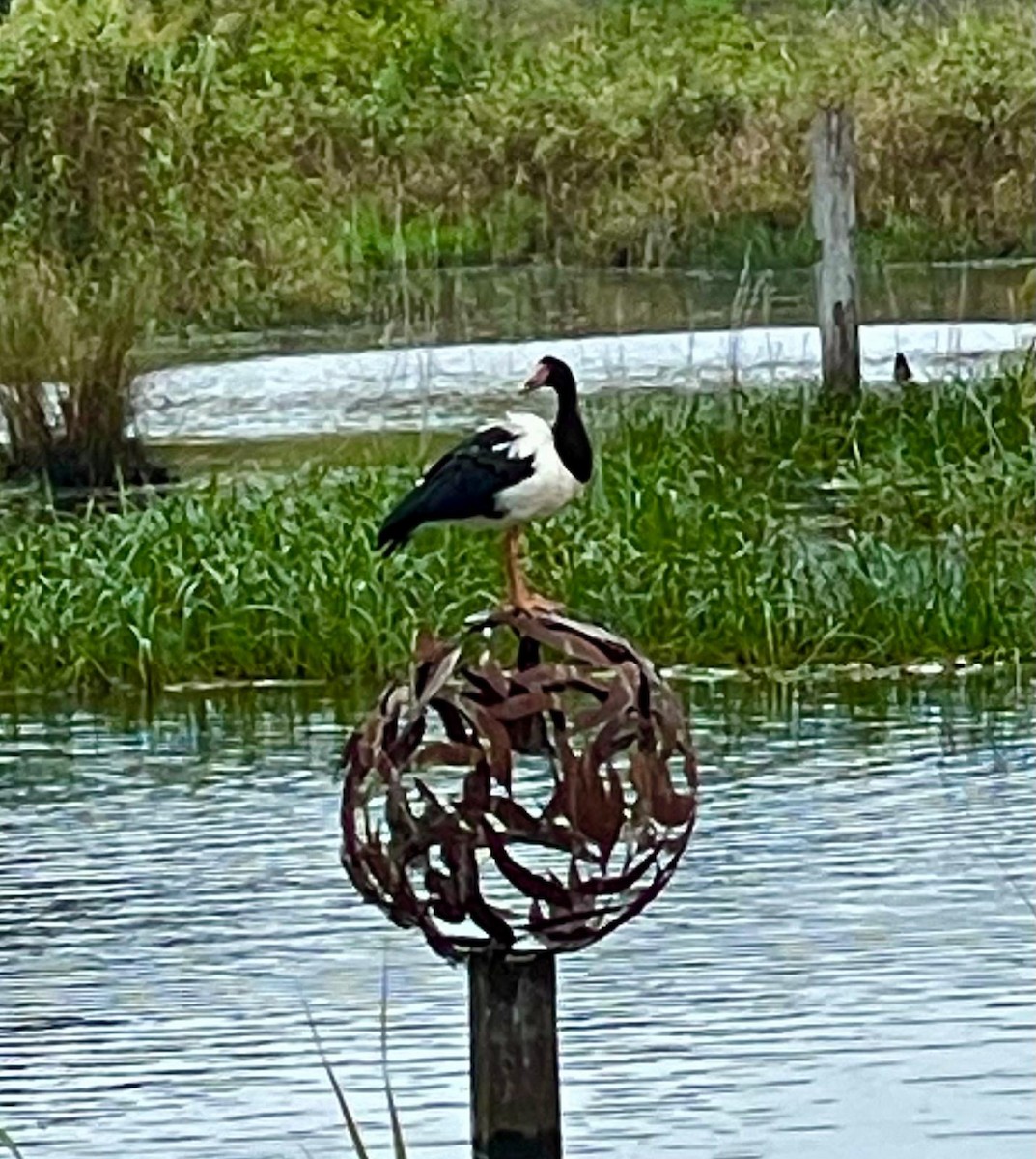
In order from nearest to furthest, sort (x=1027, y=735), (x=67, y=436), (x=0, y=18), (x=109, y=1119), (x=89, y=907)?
(x=109, y=1119)
(x=89, y=907)
(x=1027, y=735)
(x=67, y=436)
(x=0, y=18)

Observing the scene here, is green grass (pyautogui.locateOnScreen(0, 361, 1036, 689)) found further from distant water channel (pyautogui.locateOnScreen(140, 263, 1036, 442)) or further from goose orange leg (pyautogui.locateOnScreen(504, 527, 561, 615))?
goose orange leg (pyautogui.locateOnScreen(504, 527, 561, 615))

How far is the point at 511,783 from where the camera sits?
3846mm

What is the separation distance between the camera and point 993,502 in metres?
9.04

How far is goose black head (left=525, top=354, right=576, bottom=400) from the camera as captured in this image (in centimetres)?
506

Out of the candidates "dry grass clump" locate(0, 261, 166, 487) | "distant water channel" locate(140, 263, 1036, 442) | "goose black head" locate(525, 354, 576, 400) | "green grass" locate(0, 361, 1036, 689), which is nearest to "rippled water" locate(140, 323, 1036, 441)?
"distant water channel" locate(140, 263, 1036, 442)

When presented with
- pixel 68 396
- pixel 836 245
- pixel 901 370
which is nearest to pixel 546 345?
pixel 836 245

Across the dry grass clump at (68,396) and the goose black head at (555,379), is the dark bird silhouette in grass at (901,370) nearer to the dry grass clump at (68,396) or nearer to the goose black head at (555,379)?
the dry grass clump at (68,396)

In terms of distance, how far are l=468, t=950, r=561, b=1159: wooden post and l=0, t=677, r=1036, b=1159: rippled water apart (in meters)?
0.42

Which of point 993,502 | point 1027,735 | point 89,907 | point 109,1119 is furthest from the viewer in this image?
point 993,502

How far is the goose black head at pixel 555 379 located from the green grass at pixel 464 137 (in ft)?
19.1

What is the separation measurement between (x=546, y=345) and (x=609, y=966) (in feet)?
18.9

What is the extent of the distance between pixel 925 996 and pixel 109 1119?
990 mm

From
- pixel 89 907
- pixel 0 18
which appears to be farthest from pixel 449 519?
pixel 0 18

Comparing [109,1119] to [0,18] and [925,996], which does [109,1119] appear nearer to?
[925,996]
